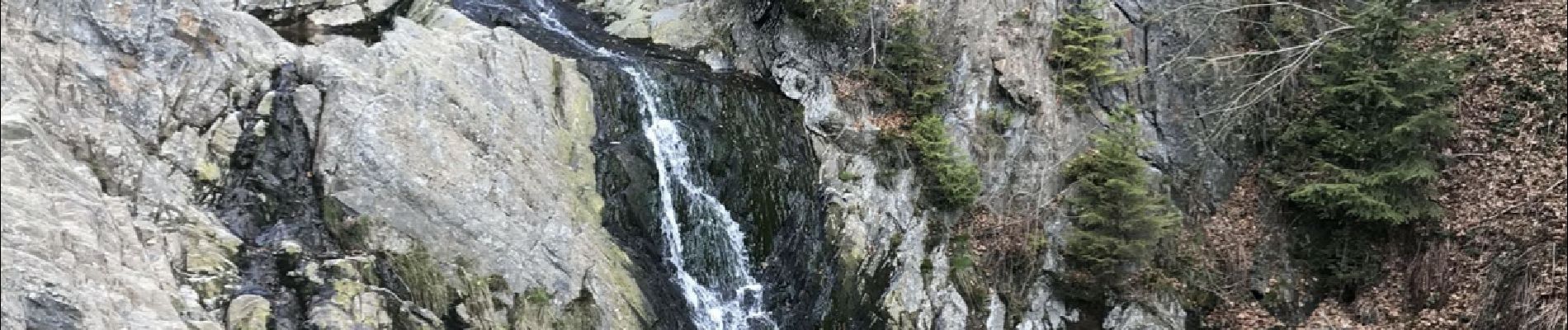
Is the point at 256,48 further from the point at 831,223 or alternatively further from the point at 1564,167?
the point at 1564,167

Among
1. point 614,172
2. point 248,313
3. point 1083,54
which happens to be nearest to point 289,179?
point 248,313

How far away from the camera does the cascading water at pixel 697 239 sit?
10.2 meters

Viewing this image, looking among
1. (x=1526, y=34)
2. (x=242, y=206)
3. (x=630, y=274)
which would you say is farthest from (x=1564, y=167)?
(x=242, y=206)

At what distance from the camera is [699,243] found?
10352 millimetres

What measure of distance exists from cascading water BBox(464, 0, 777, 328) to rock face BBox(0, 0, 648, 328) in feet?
2.53

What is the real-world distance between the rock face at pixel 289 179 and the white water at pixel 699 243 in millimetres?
778

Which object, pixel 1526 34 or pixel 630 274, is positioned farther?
pixel 1526 34

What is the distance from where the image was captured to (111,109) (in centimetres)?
706

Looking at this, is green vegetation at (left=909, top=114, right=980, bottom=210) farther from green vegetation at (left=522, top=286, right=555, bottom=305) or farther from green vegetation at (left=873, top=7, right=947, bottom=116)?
green vegetation at (left=522, top=286, right=555, bottom=305)

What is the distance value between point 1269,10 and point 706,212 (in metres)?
10.9

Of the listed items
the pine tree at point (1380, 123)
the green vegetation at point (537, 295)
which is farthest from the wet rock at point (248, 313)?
the pine tree at point (1380, 123)

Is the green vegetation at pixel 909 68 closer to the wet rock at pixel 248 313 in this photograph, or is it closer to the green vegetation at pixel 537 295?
the green vegetation at pixel 537 295

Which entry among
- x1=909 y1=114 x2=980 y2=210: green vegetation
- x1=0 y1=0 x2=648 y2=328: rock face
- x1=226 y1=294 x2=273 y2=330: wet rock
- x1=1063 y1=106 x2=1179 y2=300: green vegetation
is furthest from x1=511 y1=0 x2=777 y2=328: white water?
x1=1063 y1=106 x2=1179 y2=300: green vegetation

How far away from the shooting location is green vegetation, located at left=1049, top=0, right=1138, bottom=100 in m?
13.8
